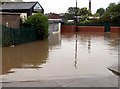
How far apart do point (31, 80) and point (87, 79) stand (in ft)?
7.89

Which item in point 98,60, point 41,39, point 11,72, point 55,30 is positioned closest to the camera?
point 11,72

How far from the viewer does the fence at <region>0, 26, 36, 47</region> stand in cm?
2831

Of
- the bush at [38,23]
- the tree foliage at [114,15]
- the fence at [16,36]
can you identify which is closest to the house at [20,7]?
the bush at [38,23]

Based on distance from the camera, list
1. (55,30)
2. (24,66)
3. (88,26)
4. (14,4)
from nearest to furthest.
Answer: (24,66), (14,4), (55,30), (88,26)

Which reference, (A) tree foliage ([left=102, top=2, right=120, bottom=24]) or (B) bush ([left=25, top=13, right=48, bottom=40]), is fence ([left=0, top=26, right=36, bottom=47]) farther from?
(A) tree foliage ([left=102, top=2, right=120, bottom=24])

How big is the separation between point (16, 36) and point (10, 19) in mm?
5660

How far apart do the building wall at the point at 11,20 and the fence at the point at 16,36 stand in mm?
2349

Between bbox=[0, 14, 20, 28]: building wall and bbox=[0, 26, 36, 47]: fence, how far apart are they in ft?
7.71

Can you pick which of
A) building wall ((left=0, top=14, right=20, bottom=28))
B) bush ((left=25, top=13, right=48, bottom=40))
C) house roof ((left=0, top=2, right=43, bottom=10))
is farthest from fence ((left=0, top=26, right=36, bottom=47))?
house roof ((left=0, top=2, right=43, bottom=10))

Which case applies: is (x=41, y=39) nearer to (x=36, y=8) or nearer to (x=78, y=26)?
(x=36, y=8)

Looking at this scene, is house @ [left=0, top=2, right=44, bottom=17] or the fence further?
house @ [left=0, top=2, right=44, bottom=17]

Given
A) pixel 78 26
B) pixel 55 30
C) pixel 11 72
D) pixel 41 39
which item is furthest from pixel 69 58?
pixel 78 26

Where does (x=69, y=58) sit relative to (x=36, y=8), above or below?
below

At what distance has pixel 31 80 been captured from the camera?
13.4m
